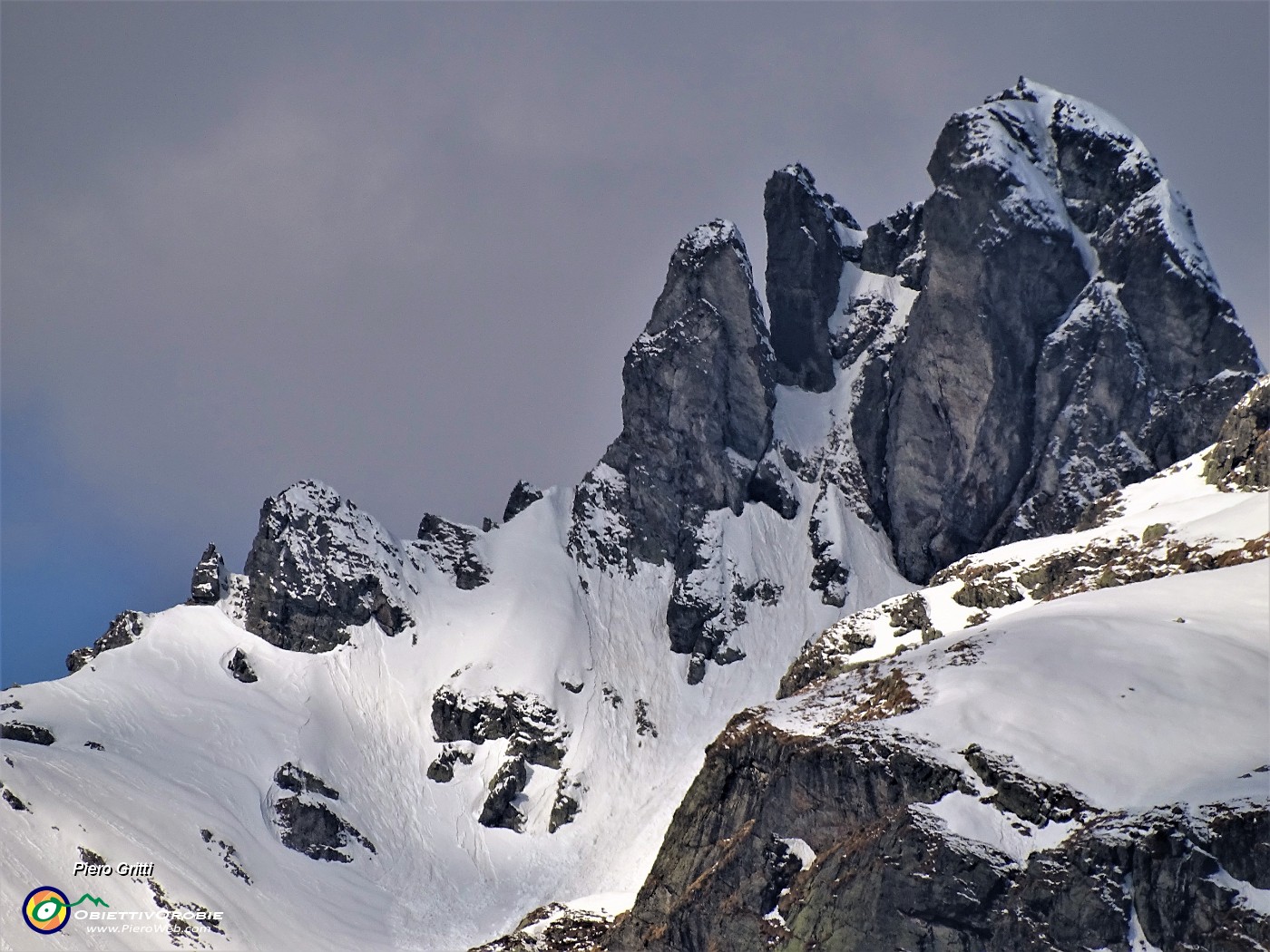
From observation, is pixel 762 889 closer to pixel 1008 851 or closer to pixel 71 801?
pixel 1008 851

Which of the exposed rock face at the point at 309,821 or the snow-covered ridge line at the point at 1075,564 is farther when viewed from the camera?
the exposed rock face at the point at 309,821

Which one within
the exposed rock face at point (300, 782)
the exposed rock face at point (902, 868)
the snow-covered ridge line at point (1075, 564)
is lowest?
the exposed rock face at point (902, 868)

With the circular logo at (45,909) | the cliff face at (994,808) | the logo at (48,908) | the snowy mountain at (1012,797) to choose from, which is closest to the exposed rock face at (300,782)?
the logo at (48,908)

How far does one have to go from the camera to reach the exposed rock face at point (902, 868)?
87438 mm

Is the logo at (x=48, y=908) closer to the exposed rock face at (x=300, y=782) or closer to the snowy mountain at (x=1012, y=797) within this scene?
the exposed rock face at (x=300, y=782)

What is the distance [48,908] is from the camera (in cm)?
15125

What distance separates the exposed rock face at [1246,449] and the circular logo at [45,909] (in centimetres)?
12245

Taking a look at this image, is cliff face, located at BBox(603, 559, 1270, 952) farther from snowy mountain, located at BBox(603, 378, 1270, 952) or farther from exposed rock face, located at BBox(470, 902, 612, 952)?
exposed rock face, located at BBox(470, 902, 612, 952)

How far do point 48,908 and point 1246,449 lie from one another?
12757 cm

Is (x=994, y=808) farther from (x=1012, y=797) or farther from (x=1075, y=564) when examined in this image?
(x=1075, y=564)

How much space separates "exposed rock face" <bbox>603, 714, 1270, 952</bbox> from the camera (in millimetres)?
87438

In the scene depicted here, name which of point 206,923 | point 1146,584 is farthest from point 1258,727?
point 206,923

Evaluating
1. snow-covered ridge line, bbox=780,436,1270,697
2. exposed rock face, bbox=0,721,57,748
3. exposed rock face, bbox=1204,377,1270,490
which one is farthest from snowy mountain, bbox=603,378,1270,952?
exposed rock face, bbox=0,721,57,748

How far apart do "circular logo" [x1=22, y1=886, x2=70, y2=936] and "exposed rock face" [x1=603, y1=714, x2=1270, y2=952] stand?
60.9 metres
